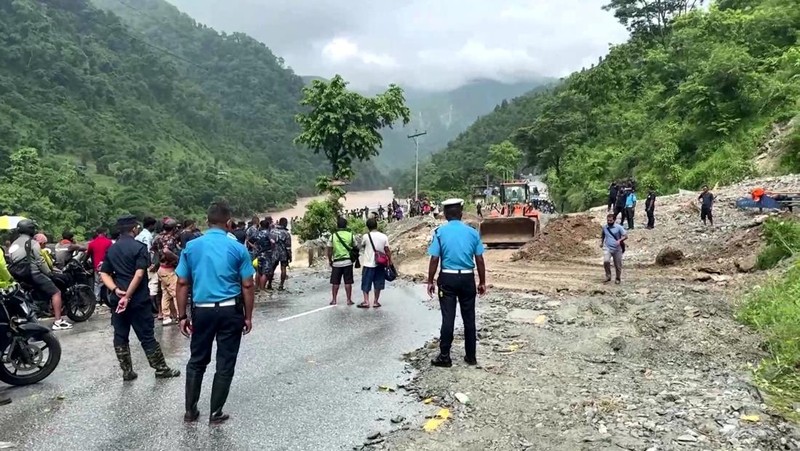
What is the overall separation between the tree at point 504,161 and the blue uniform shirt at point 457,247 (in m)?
70.4

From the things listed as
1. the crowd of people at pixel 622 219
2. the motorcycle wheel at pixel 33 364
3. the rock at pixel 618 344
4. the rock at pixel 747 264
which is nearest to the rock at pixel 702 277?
the rock at pixel 747 264

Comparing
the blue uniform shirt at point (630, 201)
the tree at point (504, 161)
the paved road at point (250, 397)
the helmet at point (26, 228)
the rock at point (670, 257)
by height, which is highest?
the tree at point (504, 161)

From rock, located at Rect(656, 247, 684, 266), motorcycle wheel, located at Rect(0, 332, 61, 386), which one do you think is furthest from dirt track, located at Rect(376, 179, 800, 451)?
motorcycle wheel, located at Rect(0, 332, 61, 386)

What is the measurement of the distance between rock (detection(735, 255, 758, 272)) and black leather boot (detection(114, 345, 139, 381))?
11.6 metres

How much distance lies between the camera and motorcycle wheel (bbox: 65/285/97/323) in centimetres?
1106

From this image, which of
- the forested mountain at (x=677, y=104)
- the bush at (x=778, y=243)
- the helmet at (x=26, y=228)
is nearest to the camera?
the helmet at (x=26, y=228)

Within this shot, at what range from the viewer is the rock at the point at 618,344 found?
26.3 ft

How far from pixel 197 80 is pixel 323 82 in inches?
5135

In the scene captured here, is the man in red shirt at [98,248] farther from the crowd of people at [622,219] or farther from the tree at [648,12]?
the tree at [648,12]

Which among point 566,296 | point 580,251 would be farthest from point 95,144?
point 566,296

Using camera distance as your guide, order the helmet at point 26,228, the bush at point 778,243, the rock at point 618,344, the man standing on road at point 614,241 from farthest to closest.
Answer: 1. the man standing on road at point 614,241
2. the bush at point 778,243
3. the helmet at point 26,228
4. the rock at point 618,344

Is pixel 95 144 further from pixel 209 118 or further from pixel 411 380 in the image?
pixel 411 380

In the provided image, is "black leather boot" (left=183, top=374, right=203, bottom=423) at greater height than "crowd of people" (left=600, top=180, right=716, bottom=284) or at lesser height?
lesser

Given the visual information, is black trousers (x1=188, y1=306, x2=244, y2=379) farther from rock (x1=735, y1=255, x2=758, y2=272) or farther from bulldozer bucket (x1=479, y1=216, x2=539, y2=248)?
bulldozer bucket (x1=479, y1=216, x2=539, y2=248)
